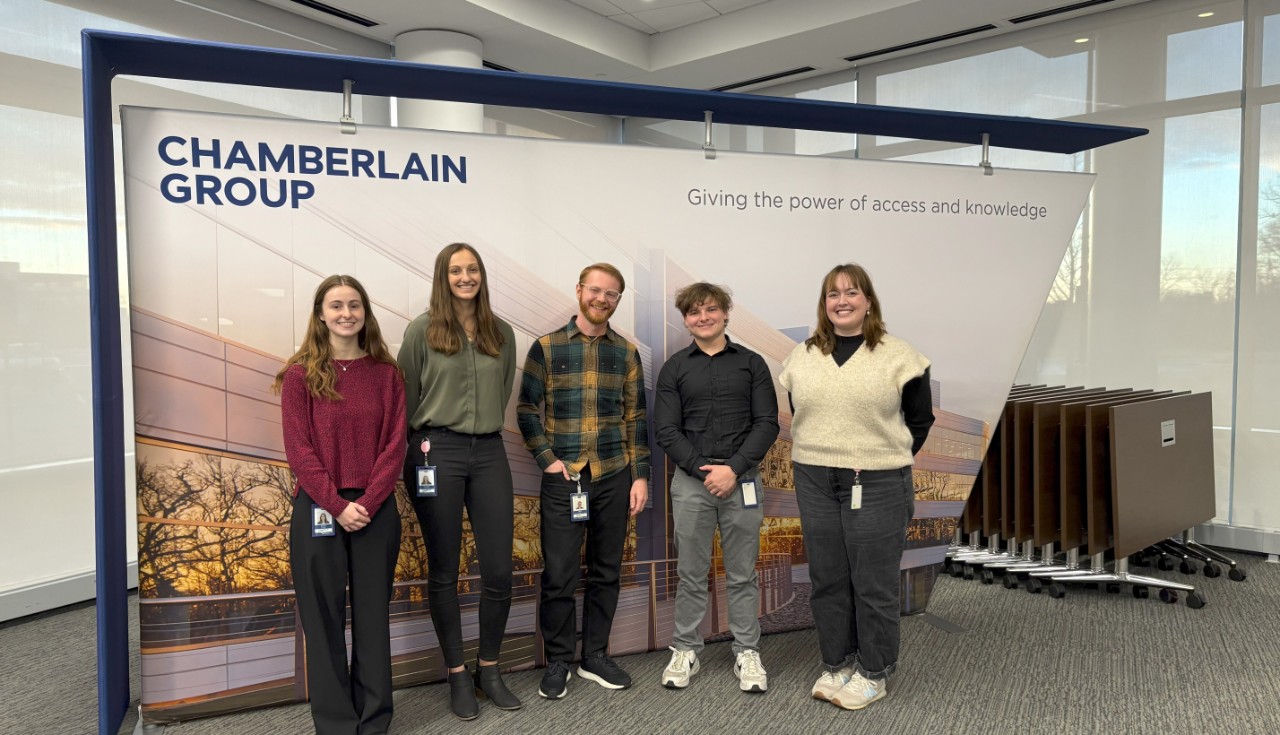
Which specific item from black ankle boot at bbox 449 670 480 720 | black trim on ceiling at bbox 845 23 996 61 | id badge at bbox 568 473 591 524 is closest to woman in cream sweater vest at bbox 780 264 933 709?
id badge at bbox 568 473 591 524

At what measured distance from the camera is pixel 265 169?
2748mm

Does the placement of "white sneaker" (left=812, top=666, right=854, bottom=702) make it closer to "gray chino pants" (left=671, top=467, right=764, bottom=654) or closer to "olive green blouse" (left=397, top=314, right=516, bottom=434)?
"gray chino pants" (left=671, top=467, right=764, bottom=654)

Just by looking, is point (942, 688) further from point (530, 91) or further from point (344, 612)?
point (530, 91)

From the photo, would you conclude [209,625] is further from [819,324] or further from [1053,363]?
[1053,363]

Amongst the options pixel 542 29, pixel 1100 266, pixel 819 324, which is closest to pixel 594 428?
pixel 819 324

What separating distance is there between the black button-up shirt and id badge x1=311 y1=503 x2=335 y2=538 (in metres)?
1.13

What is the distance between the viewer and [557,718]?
9.03 ft

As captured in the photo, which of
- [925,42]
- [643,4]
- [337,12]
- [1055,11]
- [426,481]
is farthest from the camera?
[925,42]

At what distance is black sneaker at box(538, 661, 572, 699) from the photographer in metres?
2.88

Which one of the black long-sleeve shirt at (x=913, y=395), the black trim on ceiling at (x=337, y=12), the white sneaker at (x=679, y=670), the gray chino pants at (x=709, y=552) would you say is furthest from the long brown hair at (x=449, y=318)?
the black trim on ceiling at (x=337, y=12)

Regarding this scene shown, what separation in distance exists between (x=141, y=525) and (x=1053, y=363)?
513 centimetres

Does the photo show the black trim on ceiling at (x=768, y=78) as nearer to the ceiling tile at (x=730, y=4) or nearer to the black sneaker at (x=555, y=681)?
the ceiling tile at (x=730, y=4)

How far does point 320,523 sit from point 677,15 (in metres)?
4.60

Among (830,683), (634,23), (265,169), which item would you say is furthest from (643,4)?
(830,683)
